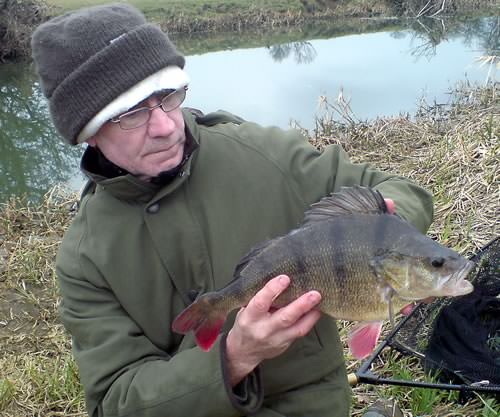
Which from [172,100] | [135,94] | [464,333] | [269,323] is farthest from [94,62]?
[464,333]

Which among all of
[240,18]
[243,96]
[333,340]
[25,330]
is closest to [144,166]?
[333,340]

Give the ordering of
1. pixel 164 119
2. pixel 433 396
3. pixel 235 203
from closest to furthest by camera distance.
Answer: pixel 164 119 < pixel 235 203 < pixel 433 396

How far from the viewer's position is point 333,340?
2.20 m

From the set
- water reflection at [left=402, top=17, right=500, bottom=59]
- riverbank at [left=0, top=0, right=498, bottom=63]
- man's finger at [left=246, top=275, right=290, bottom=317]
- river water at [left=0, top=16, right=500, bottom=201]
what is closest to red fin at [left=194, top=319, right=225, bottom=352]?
man's finger at [left=246, top=275, right=290, bottom=317]

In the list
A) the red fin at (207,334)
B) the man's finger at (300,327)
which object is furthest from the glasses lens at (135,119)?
the man's finger at (300,327)

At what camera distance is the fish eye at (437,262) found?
5.46 ft

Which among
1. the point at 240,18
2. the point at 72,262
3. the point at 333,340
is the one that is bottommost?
the point at 240,18

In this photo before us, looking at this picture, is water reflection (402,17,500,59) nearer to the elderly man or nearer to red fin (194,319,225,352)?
the elderly man

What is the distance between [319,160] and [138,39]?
0.78 m

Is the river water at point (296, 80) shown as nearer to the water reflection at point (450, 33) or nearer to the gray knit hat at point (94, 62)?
the water reflection at point (450, 33)

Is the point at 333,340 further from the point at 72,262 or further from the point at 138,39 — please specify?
the point at 138,39

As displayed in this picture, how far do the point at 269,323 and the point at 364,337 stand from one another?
1.19 ft

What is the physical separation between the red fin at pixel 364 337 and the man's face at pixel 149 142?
0.84 m

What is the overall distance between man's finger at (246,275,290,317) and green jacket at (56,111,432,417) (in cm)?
39
